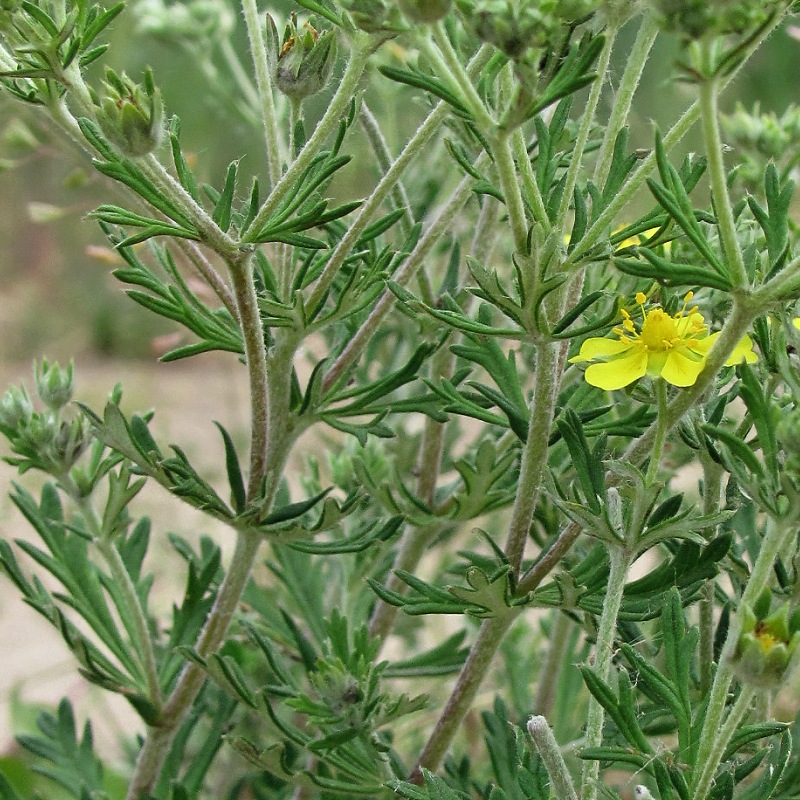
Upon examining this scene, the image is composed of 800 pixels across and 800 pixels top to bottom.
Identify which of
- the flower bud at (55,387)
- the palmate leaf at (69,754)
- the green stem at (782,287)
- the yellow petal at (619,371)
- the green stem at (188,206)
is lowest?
the palmate leaf at (69,754)

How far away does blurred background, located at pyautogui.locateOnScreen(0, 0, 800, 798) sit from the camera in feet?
6.89

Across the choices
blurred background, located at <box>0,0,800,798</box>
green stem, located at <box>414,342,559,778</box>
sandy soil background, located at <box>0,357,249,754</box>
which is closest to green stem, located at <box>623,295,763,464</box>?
green stem, located at <box>414,342,559,778</box>

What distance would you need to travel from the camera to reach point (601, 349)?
95 cm

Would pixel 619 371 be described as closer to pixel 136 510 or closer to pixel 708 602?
pixel 708 602

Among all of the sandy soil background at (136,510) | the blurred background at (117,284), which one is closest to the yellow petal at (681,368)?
the blurred background at (117,284)

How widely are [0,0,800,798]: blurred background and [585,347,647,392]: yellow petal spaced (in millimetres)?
911

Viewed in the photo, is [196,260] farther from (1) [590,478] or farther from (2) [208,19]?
(2) [208,19]

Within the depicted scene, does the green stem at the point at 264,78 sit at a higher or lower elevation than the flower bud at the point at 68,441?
higher

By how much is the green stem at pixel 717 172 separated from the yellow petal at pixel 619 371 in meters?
0.12

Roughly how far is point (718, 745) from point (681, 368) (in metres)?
0.32

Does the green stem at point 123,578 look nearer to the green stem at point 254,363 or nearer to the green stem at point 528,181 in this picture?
the green stem at point 254,363

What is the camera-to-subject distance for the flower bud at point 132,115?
853 millimetres

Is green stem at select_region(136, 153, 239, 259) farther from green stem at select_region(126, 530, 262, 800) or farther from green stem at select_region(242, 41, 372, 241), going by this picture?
green stem at select_region(126, 530, 262, 800)

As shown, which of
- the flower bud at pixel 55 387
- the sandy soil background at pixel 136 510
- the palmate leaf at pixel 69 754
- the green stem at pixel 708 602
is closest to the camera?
the green stem at pixel 708 602
